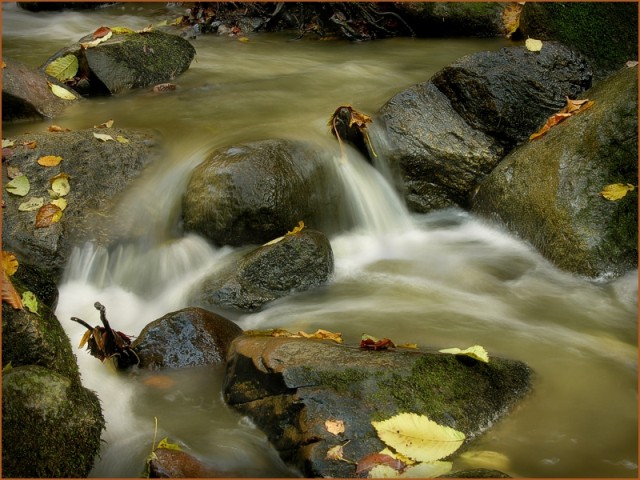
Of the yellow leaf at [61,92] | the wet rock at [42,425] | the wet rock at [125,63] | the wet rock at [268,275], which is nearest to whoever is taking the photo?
the wet rock at [42,425]

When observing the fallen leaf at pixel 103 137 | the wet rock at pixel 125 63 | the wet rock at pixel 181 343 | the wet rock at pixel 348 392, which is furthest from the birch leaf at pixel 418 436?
the wet rock at pixel 125 63

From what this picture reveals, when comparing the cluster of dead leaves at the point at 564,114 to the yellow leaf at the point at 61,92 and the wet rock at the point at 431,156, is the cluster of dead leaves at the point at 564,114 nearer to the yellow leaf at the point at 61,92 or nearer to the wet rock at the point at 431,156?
the wet rock at the point at 431,156

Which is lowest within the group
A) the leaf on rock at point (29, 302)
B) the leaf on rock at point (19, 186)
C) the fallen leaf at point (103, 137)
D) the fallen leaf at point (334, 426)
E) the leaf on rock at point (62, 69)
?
the leaf on rock at point (19, 186)

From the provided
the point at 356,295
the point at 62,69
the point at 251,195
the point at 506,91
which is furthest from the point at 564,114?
the point at 62,69

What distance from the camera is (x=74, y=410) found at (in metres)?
3.24

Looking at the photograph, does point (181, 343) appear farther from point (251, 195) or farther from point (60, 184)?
point (60, 184)

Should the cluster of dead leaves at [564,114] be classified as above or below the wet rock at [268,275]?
above

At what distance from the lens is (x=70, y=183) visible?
5781 mm

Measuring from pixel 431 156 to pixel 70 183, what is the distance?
3263 millimetres

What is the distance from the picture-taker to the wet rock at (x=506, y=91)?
266 inches

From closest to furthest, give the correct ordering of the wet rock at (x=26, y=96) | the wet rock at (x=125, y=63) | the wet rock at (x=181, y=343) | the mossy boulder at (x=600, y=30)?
the wet rock at (x=181, y=343)
the wet rock at (x=26, y=96)
the mossy boulder at (x=600, y=30)
the wet rock at (x=125, y=63)

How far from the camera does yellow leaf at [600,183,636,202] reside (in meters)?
5.38

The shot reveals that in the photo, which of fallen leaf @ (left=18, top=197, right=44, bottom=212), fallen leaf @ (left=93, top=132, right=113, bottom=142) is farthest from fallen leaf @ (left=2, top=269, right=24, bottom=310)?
fallen leaf @ (left=93, top=132, right=113, bottom=142)

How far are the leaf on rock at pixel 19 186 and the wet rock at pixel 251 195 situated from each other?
4.15 feet
